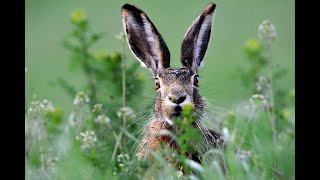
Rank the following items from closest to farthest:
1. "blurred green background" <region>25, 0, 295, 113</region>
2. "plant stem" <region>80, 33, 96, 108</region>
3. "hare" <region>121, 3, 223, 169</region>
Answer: "hare" <region>121, 3, 223, 169</region>
"plant stem" <region>80, 33, 96, 108</region>
"blurred green background" <region>25, 0, 295, 113</region>

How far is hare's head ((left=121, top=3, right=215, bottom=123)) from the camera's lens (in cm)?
652

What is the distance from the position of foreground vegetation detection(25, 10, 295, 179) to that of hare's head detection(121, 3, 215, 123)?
167 mm

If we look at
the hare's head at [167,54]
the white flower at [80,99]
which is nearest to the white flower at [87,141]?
the white flower at [80,99]

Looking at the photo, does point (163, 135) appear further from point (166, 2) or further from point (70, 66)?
point (166, 2)

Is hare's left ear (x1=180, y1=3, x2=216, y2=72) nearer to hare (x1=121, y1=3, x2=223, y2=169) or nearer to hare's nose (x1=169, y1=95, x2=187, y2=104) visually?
hare (x1=121, y1=3, x2=223, y2=169)

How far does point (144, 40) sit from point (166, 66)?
33 cm

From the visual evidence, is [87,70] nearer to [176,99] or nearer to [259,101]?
[259,101]

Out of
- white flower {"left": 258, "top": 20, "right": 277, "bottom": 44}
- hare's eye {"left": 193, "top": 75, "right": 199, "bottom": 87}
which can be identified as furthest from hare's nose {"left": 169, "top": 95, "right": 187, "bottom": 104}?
white flower {"left": 258, "top": 20, "right": 277, "bottom": 44}

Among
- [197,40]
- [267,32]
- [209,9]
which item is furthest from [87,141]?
[267,32]

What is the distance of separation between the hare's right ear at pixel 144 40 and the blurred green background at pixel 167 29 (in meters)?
5.05

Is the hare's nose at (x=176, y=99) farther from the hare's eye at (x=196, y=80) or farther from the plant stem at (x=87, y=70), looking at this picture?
the plant stem at (x=87, y=70)
